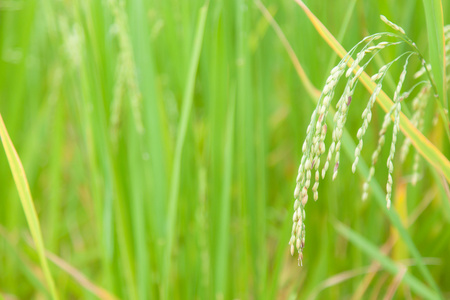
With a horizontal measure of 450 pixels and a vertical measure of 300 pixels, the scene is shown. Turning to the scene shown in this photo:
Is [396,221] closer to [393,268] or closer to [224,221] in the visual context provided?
[393,268]

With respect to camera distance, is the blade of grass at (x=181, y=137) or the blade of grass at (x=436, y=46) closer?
the blade of grass at (x=436, y=46)

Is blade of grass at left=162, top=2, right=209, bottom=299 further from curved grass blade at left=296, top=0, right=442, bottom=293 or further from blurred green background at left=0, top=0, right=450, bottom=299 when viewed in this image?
curved grass blade at left=296, top=0, right=442, bottom=293

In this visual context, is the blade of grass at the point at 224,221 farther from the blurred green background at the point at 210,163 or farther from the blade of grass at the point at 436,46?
the blade of grass at the point at 436,46

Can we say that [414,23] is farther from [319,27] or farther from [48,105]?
[48,105]

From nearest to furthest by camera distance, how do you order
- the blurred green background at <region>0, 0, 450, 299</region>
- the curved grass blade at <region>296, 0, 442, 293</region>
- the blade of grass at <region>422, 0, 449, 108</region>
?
the blade of grass at <region>422, 0, 449, 108</region> < the curved grass blade at <region>296, 0, 442, 293</region> < the blurred green background at <region>0, 0, 450, 299</region>

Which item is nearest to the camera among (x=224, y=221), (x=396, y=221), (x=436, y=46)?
(x=436, y=46)

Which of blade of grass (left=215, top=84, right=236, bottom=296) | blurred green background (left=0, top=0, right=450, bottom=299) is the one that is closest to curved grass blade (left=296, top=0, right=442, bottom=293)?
blurred green background (left=0, top=0, right=450, bottom=299)

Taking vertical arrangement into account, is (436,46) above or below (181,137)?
above

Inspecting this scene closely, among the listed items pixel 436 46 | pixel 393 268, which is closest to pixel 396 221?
pixel 393 268

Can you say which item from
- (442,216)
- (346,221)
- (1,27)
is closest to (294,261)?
(346,221)

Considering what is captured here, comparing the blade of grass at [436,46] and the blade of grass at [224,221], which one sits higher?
the blade of grass at [436,46]

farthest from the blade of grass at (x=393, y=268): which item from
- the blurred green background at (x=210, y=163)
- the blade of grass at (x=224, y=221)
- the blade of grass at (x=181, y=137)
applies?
the blade of grass at (x=181, y=137)
